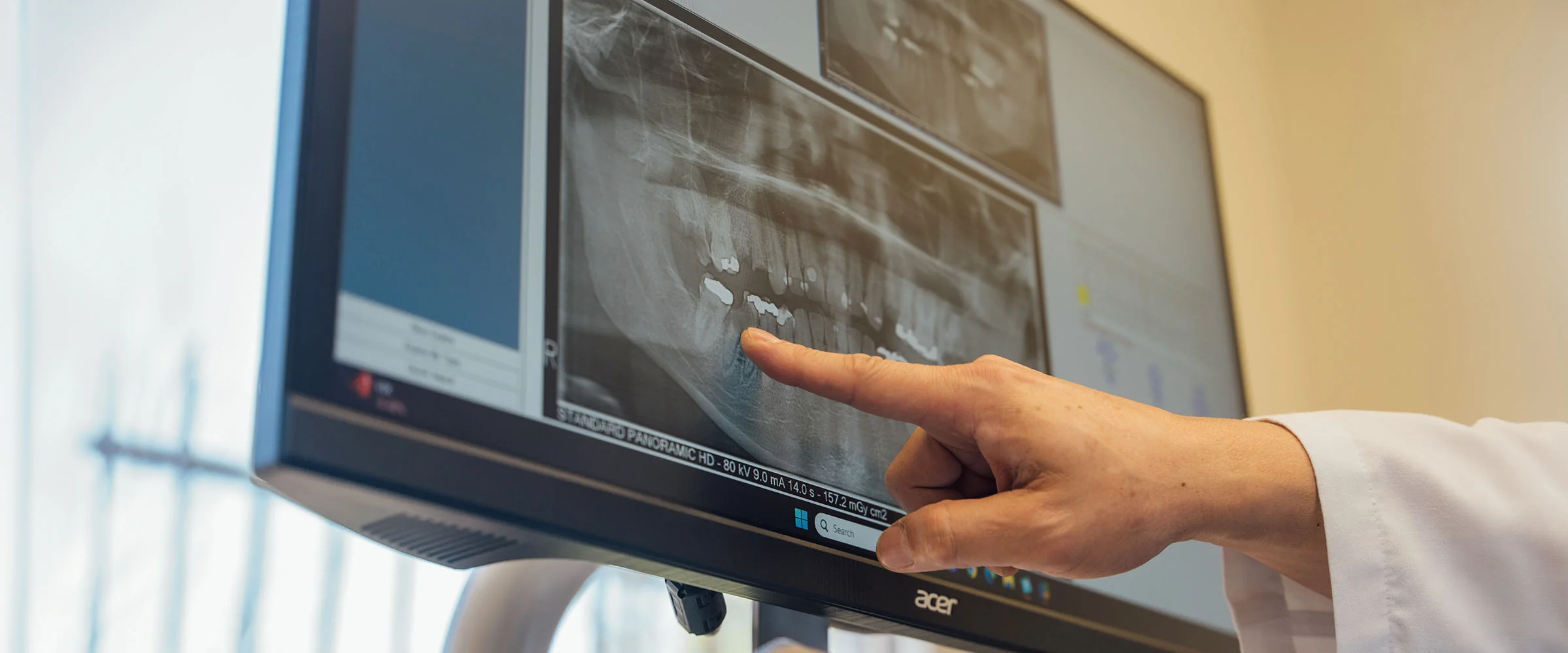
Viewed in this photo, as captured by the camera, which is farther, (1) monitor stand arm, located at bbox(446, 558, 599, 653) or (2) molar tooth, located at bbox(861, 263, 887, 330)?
(2) molar tooth, located at bbox(861, 263, 887, 330)

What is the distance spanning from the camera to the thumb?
0.55 metres

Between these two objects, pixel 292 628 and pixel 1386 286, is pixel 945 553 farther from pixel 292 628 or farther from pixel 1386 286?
pixel 1386 286

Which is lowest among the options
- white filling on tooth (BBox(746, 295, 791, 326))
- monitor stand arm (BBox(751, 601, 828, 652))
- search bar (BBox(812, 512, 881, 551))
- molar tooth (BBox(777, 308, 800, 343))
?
monitor stand arm (BBox(751, 601, 828, 652))

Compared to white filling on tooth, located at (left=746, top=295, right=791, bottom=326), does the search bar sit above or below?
below

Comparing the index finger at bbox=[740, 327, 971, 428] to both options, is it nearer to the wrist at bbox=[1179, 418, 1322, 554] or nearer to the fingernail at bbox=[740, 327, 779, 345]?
the fingernail at bbox=[740, 327, 779, 345]

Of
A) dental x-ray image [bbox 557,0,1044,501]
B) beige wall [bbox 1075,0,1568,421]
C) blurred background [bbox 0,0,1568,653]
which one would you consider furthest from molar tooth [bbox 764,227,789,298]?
beige wall [bbox 1075,0,1568,421]

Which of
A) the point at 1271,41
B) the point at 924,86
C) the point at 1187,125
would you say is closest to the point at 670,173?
the point at 924,86

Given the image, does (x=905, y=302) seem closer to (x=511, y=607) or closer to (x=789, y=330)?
(x=789, y=330)

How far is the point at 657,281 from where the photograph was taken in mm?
614

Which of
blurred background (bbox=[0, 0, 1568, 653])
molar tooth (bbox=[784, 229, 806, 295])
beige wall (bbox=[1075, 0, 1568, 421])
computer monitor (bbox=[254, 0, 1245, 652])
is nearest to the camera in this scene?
computer monitor (bbox=[254, 0, 1245, 652])

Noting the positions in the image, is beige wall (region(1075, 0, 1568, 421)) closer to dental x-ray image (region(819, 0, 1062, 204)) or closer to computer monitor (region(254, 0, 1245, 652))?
dental x-ray image (region(819, 0, 1062, 204))

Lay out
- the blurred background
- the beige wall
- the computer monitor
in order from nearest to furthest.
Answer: the computer monitor
the blurred background
the beige wall

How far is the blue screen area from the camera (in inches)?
19.8

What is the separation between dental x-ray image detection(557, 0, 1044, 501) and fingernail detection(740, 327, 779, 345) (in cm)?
1
